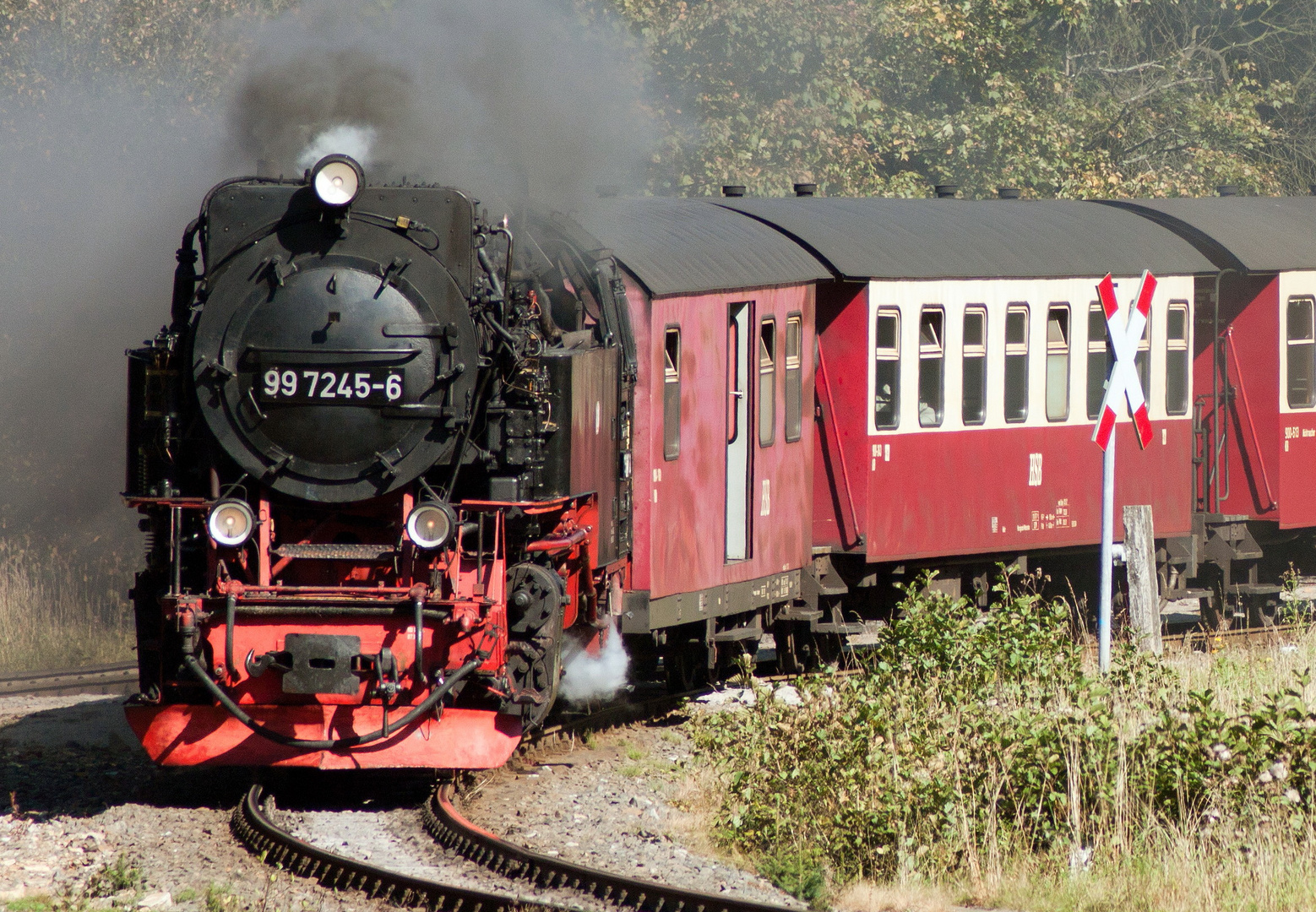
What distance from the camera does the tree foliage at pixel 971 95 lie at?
21484mm

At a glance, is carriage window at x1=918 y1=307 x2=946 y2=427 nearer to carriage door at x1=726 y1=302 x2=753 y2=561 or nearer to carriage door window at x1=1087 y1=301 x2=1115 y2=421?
carriage door window at x1=1087 y1=301 x2=1115 y2=421

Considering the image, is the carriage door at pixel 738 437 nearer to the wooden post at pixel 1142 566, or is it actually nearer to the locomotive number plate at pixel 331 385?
the wooden post at pixel 1142 566

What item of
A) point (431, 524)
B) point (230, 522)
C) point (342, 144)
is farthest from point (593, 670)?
point (342, 144)

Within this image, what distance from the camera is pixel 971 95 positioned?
81.5 ft

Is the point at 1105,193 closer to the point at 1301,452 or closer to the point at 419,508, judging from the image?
the point at 1301,452

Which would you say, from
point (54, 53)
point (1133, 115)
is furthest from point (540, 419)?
point (1133, 115)

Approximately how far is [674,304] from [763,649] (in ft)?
17.0

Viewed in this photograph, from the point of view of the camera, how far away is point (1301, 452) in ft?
48.6

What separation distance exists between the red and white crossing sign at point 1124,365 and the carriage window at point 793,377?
3453mm

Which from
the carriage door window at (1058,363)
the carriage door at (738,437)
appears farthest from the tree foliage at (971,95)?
the carriage door at (738,437)

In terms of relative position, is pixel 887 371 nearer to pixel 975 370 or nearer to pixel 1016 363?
pixel 975 370

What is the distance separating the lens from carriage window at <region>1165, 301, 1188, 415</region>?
14.1m

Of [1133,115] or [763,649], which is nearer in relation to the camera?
[763,649]

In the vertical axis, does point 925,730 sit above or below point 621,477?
below
